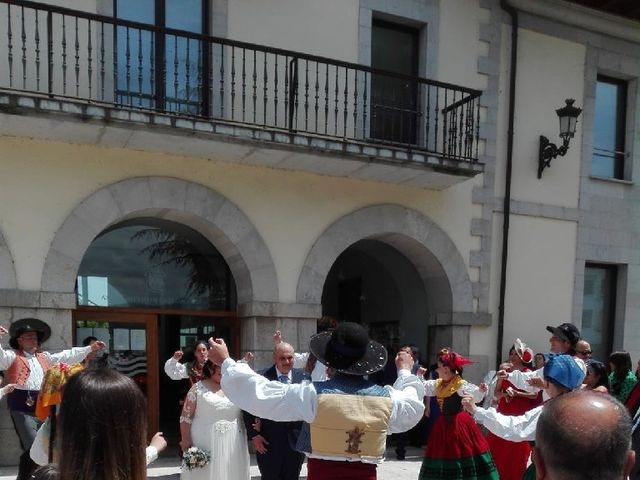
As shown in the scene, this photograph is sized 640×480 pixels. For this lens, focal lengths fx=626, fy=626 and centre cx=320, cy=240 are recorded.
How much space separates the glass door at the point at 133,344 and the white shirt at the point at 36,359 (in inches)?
46.7

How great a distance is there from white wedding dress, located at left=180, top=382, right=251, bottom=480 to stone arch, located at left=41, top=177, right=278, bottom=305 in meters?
2.88

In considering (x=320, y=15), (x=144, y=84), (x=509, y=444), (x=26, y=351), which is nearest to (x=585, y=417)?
(x=509, y=444)

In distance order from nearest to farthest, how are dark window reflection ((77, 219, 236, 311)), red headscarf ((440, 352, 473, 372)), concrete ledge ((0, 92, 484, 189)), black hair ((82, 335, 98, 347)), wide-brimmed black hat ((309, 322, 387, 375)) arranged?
wide-brimmed black hat ((309, 322, 387, 375)), red headscarf ((440, 352, 473, 372)), concrete ledge ((0, 92, 484, 189)), black hair ((82, 335, 98, 347)), dark window reflection ((77, 219, 236, 311))

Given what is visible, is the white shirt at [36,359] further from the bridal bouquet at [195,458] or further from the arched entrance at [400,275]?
the arched entrance at [400,275]

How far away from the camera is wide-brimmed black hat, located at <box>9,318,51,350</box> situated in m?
6.35

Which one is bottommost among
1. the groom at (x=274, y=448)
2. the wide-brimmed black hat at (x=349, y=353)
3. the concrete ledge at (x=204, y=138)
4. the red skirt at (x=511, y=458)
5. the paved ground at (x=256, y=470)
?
the paved ground at (x=256, y=470)

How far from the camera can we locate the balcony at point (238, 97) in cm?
675

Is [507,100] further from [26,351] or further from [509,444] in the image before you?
[26,351]

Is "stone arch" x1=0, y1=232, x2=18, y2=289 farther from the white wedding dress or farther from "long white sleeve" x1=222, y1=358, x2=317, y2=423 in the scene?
"long white sleeve" x1=222, y1=358, x2=317, y2=423

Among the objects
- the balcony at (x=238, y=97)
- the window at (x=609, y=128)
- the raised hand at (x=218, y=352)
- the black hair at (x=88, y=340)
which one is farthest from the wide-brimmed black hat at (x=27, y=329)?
the window at (x=609, y=128)

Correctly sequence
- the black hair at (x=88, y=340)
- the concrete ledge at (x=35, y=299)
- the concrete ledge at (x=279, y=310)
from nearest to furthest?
the concrete ledge at (x=35, y=299), the black hair at (x=88, y=340), the concrete ledge at (x=279, y=310)

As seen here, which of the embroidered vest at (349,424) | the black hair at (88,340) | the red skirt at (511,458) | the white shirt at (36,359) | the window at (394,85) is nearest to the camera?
the embroidered vest at (349,424)

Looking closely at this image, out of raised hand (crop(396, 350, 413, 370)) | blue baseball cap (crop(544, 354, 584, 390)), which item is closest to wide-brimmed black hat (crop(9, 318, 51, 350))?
raised hand (crop(396, 350, 413, 370))

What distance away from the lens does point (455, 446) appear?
495cm
